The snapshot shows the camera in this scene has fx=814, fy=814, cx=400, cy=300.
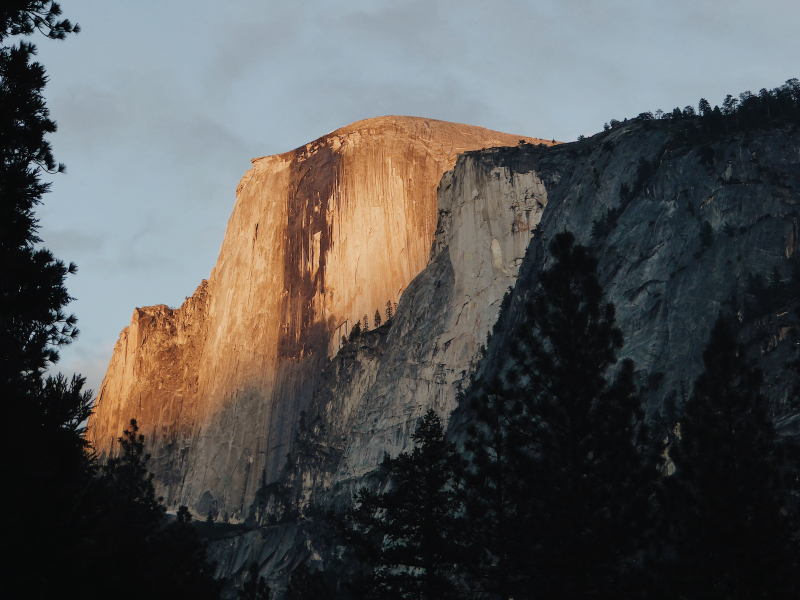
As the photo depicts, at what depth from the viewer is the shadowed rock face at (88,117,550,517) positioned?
117938 mm

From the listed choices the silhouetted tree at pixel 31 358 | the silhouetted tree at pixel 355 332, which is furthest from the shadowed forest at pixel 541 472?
the silhouetted tree at pixel 355 332

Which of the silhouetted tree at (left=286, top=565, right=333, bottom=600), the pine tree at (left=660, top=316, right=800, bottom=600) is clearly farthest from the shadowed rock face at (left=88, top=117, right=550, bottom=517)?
the pine tree at (left=660, top=316, right=800, bottom=600)

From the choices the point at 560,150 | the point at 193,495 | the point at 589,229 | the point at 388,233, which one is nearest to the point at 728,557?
the point at 589,229

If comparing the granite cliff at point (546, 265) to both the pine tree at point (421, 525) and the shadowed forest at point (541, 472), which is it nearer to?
the shadowed forest at point (541, 472)

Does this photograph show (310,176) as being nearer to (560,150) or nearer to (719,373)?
(560,150)

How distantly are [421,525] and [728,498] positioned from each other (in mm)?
10476

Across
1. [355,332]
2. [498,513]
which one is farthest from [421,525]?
[355,332]

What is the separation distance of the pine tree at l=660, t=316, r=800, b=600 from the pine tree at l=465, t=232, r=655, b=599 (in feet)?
5.86

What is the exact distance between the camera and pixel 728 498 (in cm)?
2473

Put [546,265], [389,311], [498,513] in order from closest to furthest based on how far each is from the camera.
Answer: [498,513] → [546,265] → [389,311]

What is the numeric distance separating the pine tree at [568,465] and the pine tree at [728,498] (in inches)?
70.3

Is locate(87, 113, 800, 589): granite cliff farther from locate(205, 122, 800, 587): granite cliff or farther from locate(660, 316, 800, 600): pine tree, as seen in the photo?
locate(660, 316, 800, 600): pine tree

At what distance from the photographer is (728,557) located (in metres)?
23.8

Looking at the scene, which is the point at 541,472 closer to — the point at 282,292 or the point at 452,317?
the point at 452,317
